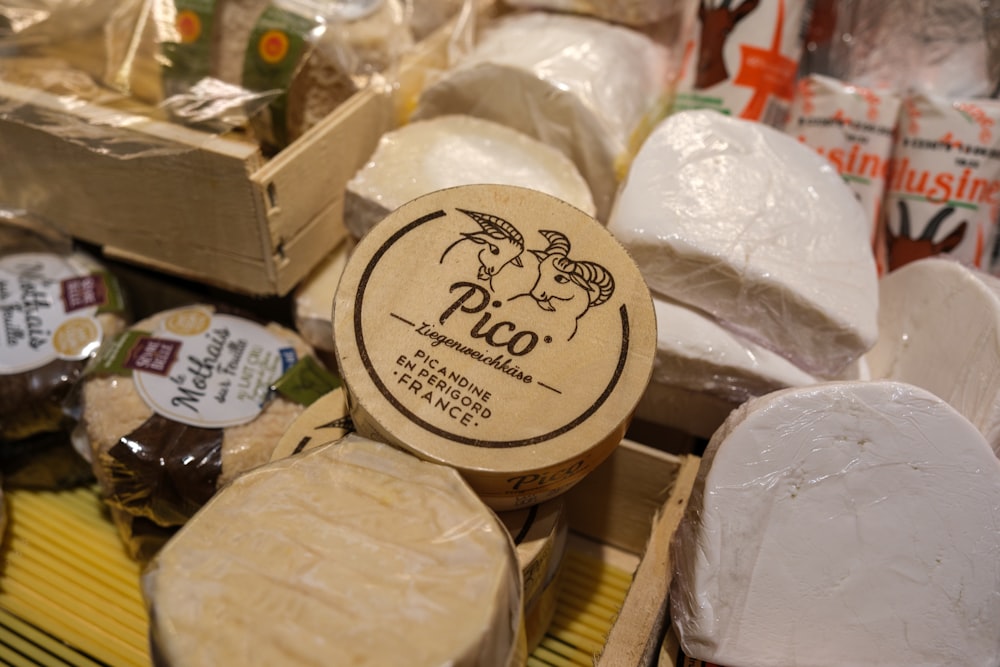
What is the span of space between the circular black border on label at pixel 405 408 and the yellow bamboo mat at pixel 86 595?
0.40 m

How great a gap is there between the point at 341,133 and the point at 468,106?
0.24m

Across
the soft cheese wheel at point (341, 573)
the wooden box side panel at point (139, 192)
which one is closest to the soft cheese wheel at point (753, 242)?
the soft cheese wheel at point (341, 573)

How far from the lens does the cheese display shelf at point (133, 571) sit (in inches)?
41.6

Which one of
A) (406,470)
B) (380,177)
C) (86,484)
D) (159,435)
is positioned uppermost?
(380,177)

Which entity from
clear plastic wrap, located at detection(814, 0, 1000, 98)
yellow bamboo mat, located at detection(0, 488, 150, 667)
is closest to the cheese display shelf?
yellow bamboo mat, located at detection(0, 488, 150, 667)

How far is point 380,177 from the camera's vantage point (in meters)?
1.16

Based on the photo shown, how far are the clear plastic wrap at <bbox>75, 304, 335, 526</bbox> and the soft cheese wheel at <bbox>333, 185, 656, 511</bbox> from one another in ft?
1.16

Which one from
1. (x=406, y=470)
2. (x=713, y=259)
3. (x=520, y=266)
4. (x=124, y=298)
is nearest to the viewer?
(x=406, y=470)

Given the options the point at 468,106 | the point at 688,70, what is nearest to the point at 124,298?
the point at 468,106

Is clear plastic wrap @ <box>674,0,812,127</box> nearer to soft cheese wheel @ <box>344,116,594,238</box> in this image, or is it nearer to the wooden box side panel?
soft cheese wheel @ <box>344,116,594,238</box>

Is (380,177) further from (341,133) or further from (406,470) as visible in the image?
(406,470)

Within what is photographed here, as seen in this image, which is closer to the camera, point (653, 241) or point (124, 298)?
point (653, 241)

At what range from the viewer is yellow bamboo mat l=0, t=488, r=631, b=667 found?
108 centimetres

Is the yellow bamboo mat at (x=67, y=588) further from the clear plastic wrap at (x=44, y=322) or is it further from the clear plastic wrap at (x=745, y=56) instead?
the clear plastic wrap at (x=745, y=56)
